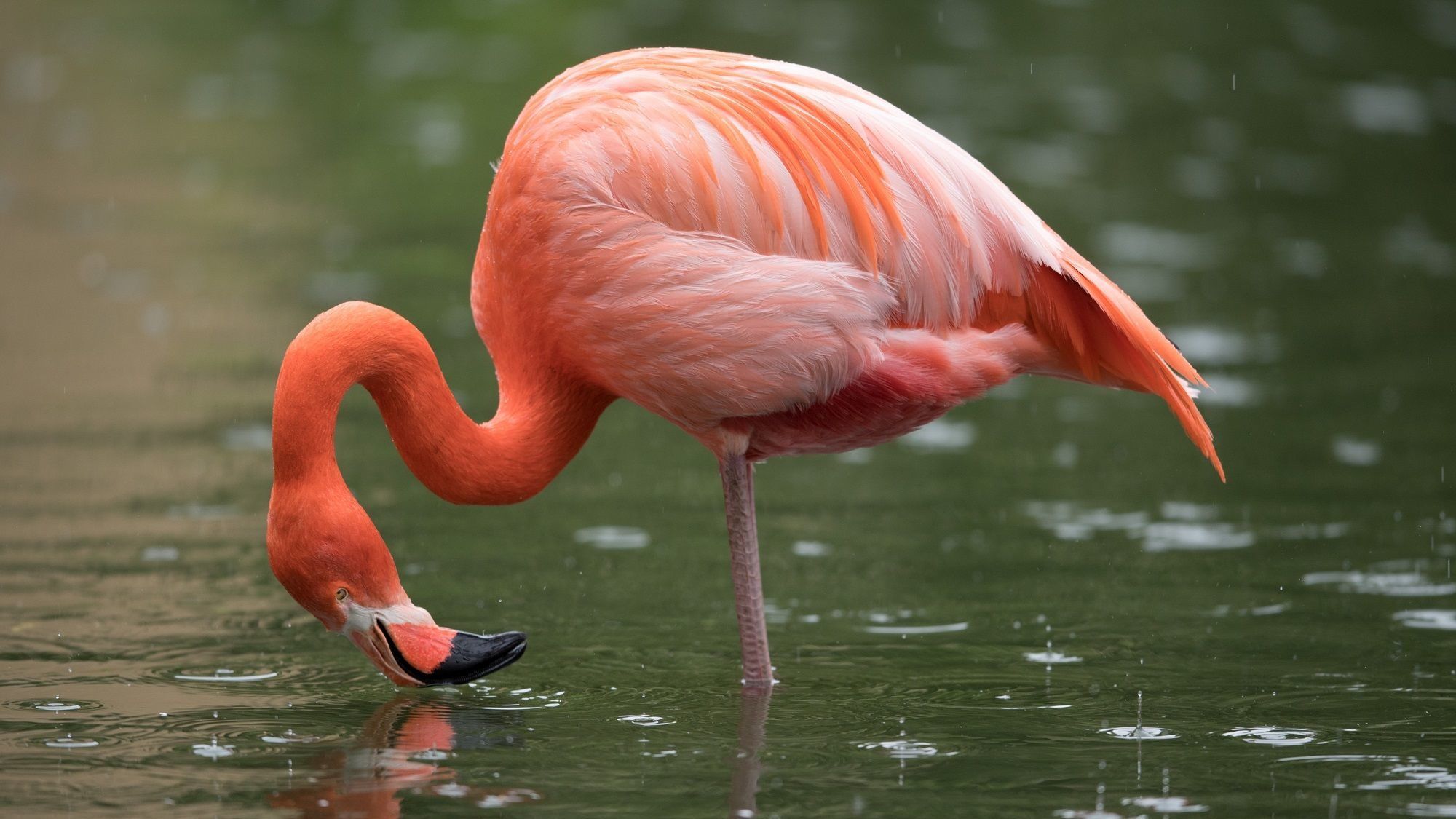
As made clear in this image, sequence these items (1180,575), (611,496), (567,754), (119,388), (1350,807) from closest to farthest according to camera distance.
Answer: (1350,807) → (567,754) → (1180,575) → (611,496) → (119,388)

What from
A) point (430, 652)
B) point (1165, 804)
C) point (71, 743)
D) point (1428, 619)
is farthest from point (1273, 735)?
point (71, 743)

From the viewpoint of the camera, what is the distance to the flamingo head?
217 inches

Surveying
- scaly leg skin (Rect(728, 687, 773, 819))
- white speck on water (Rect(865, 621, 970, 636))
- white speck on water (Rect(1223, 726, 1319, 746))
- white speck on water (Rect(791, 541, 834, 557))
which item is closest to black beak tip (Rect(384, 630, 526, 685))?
scaly leg skin (Rect(728, 687, 773, 819))

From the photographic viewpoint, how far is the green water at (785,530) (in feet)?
18.2

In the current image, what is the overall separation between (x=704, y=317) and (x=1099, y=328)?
1291 mm

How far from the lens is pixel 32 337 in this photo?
11.0 metres

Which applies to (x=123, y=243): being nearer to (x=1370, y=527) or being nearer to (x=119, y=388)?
(x=119, y=388)

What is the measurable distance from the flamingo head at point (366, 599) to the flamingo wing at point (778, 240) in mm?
874

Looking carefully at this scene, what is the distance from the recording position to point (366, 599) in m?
5.59

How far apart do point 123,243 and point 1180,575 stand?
8.08 meters

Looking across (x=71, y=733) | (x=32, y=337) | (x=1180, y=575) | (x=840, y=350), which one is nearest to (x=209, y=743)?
(x=71, y=733)

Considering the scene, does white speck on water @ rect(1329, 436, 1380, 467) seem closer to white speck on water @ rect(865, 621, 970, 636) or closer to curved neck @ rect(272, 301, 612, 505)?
white speck on water @ rect(865, 621, 970, 636)

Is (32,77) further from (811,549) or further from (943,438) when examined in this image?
(811,549)

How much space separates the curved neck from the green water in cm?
74
